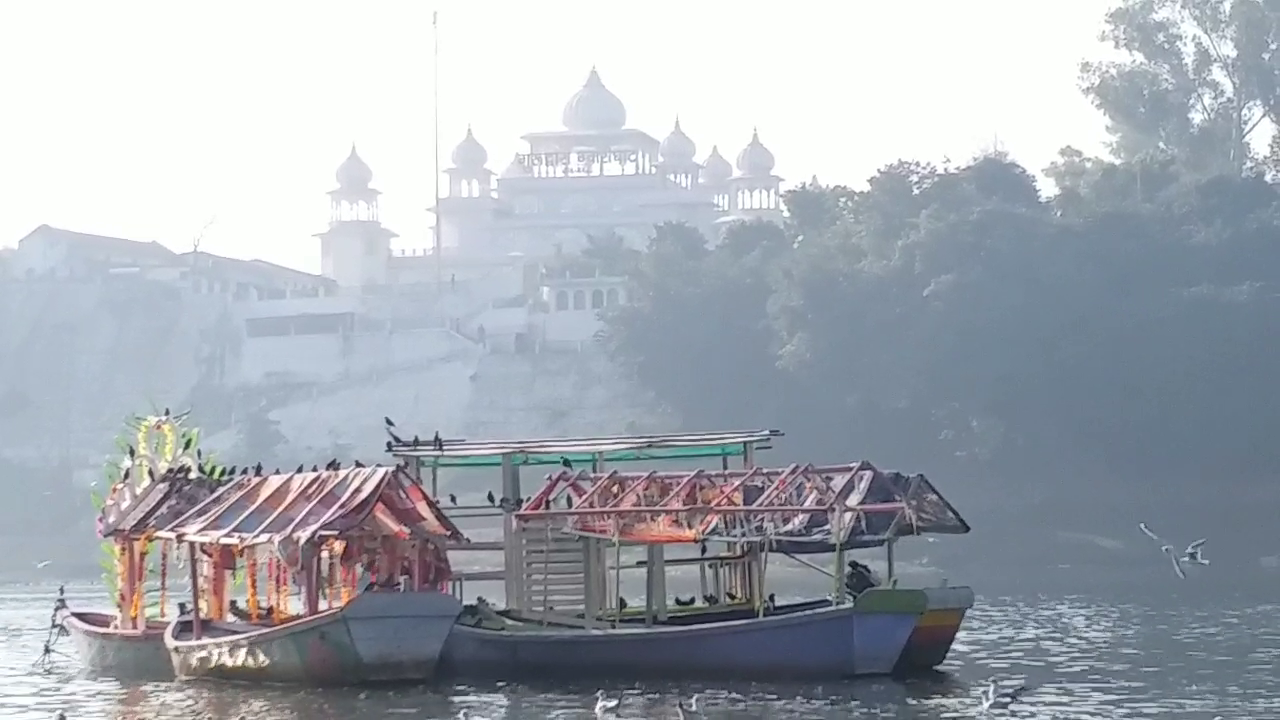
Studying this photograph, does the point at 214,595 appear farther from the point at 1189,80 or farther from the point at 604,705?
the point at 1189,80

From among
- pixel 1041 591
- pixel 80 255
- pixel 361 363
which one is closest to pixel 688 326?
pixel 361 363

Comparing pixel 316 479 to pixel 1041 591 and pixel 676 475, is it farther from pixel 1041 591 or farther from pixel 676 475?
pixel 1041 591

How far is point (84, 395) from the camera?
85188 mm

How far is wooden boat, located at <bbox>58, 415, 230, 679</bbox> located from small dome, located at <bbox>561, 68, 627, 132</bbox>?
65.7 metres

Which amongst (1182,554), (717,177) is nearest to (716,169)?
(717,177)

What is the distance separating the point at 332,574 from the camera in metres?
34.1

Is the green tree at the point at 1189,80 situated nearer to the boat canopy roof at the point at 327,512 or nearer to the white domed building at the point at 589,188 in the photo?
the white domed building at the point at 589,188

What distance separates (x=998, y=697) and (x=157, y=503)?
1361 cm

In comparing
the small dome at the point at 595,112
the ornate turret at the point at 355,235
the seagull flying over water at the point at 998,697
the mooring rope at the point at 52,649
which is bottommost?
the seagull flying over water at the point at 998,697

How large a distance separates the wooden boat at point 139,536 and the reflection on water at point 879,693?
666 millimetres

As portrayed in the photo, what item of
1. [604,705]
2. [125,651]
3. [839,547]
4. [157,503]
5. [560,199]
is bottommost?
[604,705]

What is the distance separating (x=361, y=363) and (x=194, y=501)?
157ft

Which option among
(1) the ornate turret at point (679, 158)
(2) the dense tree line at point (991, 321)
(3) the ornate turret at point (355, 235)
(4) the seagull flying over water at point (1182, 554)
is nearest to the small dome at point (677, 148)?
(1) the ornate turret at point (679, 158)

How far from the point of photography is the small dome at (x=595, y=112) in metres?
103
